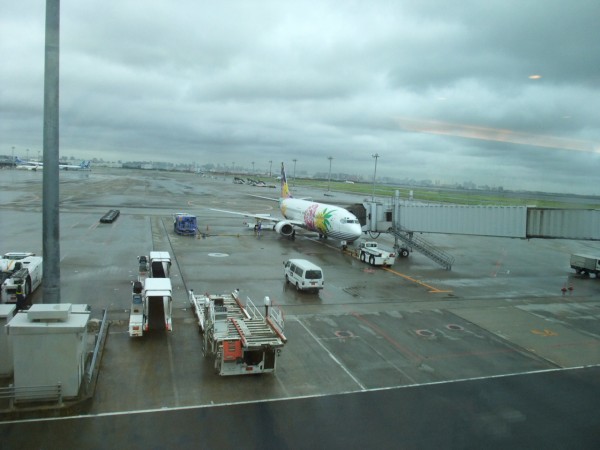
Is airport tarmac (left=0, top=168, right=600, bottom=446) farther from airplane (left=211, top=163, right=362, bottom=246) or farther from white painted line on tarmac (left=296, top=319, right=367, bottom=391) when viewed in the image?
airplane (left=211, top=163, right=362, bottom=246)

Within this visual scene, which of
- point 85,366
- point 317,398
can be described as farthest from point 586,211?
point 85,366

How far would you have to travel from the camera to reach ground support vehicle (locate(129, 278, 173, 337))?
62.3 feet

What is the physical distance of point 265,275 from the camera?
32.0 m

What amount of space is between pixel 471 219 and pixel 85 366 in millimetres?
32147

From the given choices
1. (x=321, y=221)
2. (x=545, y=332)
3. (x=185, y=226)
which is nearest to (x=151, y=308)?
(x=545, y=332)

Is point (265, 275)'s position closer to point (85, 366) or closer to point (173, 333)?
point (173, 333)

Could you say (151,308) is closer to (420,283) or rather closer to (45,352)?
(45,352)

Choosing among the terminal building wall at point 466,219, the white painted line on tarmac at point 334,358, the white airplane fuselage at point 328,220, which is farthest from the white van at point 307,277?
the terminal building wall at point 466,219

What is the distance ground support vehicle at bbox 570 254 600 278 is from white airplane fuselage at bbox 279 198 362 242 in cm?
1778

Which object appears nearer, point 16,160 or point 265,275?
point 265,275

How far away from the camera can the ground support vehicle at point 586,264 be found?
120ft

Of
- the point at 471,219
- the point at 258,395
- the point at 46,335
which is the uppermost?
the point at 471,219

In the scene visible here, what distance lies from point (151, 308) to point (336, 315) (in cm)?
891

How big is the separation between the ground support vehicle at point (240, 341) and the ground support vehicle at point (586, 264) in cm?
2941
